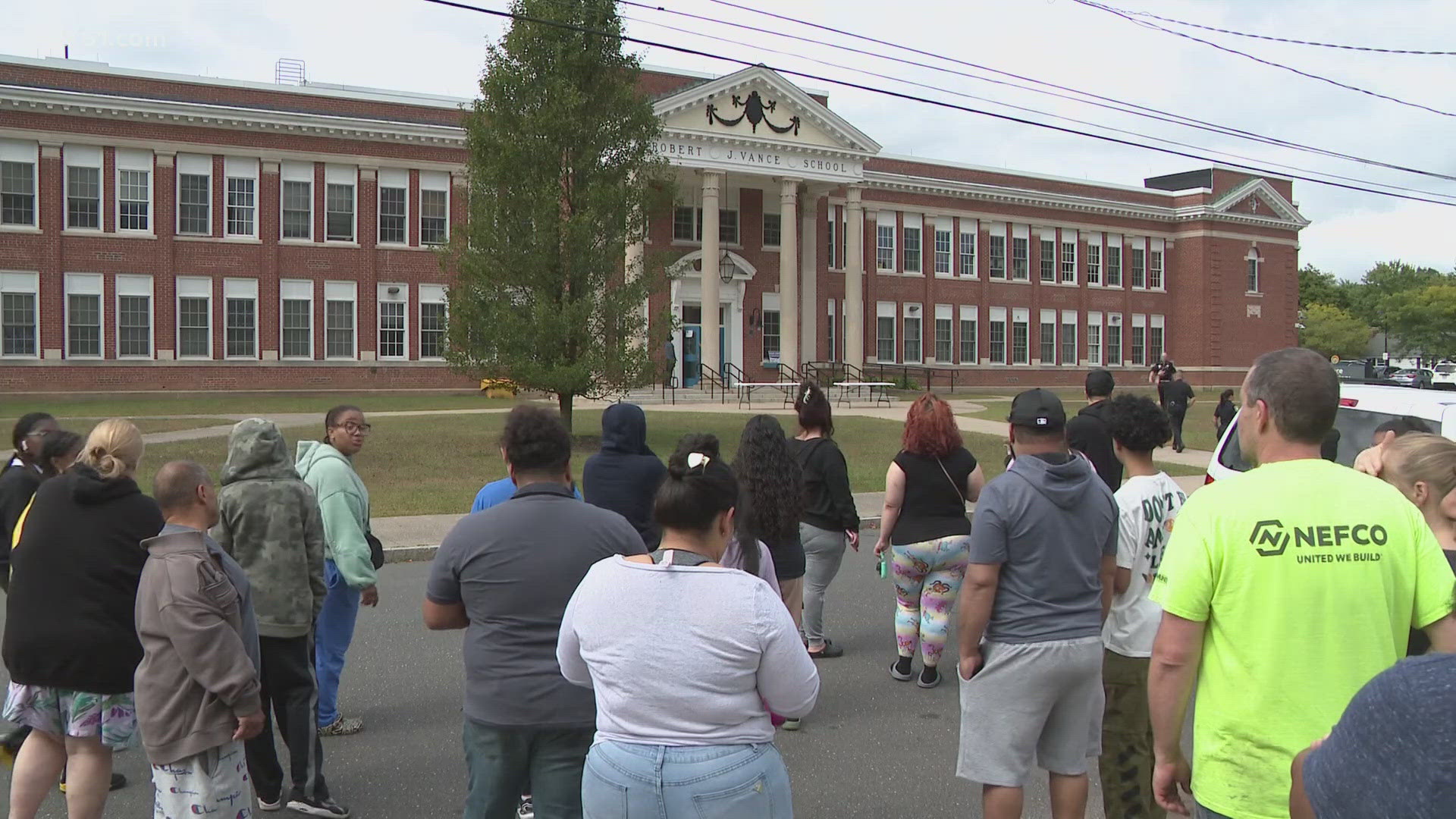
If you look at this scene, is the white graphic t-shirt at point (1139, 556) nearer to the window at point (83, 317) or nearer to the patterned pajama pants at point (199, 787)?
the patterned pajama pants at point (199, 787)

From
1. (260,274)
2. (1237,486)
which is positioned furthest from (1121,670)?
(260,274)

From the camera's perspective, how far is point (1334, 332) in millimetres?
88938

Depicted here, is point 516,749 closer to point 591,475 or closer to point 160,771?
point 160,771

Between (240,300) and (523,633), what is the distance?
3631cm

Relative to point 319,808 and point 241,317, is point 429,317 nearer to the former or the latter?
point 241,317

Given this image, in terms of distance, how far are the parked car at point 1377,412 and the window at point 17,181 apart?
3598 cm

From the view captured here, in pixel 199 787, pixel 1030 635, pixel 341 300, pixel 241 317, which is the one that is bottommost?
pixel 199 787

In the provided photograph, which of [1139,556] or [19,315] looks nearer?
[1139,556]

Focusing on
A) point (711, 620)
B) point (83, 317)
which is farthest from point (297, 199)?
point (711, 620)

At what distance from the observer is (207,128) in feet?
116

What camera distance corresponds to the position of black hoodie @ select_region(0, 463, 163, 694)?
4.14 metres

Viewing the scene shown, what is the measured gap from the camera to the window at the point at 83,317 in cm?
3419

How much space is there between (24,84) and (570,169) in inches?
885

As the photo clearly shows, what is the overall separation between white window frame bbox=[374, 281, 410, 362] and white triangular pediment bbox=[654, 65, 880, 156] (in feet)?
35.8
